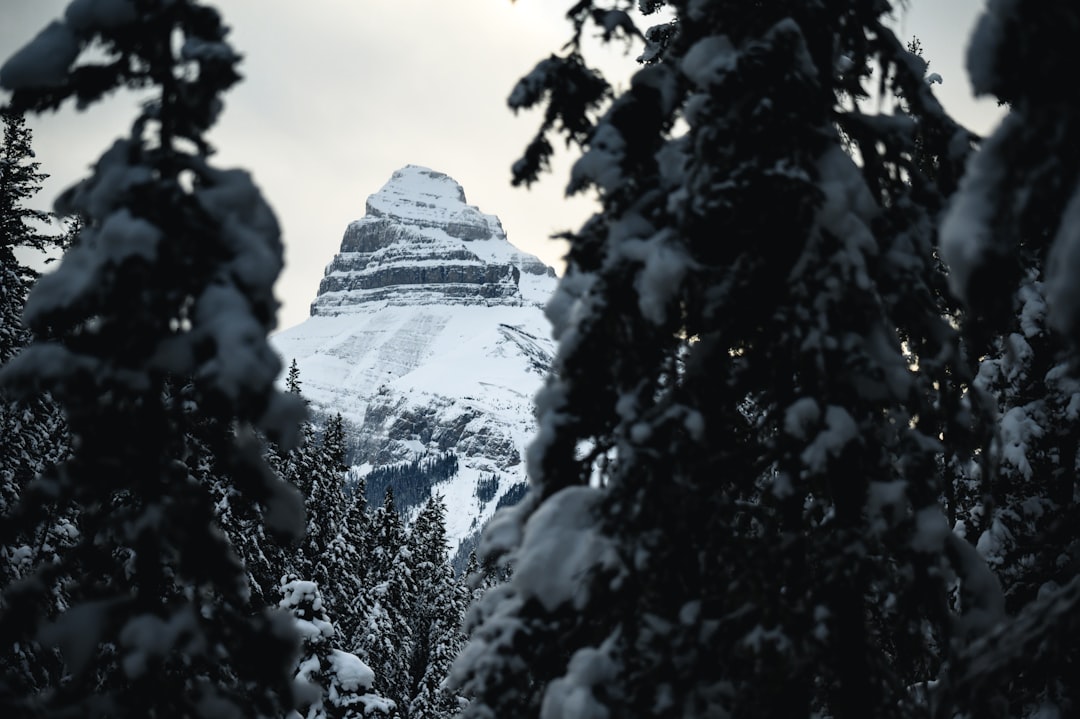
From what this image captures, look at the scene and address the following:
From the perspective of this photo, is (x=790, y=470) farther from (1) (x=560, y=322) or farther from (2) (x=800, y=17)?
(2) (x=800, y=17)

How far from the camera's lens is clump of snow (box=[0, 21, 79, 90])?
4.91m

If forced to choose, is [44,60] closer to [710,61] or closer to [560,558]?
[710,61]

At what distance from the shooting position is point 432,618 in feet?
131

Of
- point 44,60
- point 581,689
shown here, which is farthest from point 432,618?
point 44,60

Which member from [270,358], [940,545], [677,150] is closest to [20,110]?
[270,358]

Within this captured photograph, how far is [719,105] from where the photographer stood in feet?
18.4

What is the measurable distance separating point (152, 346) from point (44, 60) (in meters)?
2.14

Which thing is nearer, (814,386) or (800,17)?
(814,386)

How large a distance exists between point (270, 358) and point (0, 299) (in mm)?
18626

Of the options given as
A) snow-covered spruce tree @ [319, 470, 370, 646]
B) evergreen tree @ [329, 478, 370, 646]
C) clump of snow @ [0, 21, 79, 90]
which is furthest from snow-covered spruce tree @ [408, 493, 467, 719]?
clump of snow @ [0, 21, 79, 90]

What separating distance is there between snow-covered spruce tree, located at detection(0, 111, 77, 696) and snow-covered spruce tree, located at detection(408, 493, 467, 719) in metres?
21.0

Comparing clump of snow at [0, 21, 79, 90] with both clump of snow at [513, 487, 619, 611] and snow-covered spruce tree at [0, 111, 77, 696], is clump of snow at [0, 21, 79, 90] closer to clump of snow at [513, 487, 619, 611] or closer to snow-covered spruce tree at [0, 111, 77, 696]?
clump of snow at [513, 487, 619, 611]

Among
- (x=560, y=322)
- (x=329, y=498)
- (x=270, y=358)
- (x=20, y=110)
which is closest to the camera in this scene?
(x=270, y=358)

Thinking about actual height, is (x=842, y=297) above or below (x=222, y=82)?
below
